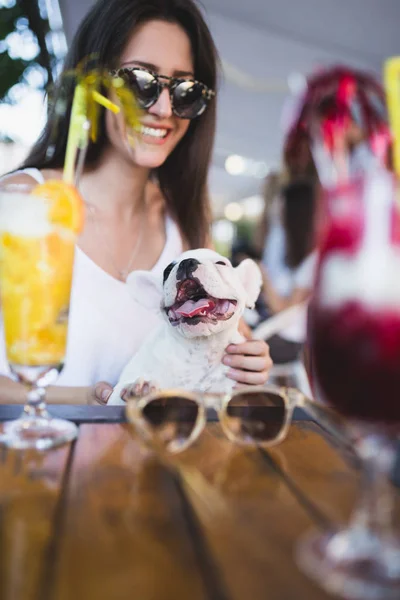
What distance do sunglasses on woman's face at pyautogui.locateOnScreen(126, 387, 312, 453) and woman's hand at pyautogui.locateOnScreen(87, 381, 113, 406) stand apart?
529mm

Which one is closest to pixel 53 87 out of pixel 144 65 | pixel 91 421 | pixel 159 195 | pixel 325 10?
pixel 144 65

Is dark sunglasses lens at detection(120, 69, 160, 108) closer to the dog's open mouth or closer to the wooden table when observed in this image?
the dog's open mouth

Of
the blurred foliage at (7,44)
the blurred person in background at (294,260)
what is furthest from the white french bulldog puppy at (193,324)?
the blurred person in background at (294,260)

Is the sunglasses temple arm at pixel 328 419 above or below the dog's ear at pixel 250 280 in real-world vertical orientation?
below

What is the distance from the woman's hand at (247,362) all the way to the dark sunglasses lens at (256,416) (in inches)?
16.9

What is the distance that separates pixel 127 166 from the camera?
181 centimetres

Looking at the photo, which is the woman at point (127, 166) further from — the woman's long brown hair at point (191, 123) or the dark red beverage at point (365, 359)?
the dark red beverage at point (365, 359)

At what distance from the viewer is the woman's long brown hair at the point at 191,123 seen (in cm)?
160

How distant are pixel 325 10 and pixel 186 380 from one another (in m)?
3.18

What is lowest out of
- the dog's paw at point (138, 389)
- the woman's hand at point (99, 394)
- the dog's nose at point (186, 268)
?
the woman's hand at point (99, 394)

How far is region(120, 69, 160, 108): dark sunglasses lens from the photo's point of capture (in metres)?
1.49

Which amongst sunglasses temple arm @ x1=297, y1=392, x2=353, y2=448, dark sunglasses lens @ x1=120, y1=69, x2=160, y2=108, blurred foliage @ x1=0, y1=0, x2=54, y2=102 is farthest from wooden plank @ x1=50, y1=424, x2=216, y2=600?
blurred foliage @ x1=0, y1=0, x2=54, y2=102

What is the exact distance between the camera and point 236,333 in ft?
4.90

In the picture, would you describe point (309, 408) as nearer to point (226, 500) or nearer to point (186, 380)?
point (226, 500)
